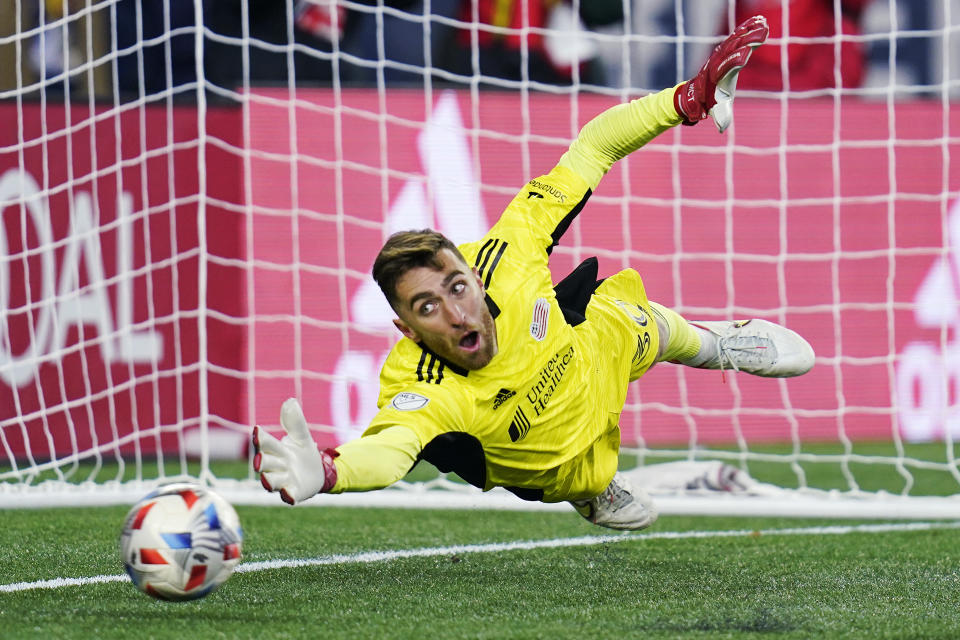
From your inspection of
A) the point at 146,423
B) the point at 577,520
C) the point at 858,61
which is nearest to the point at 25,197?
the point at 146,423

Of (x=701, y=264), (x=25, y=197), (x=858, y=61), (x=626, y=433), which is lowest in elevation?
(x=626, y=433)

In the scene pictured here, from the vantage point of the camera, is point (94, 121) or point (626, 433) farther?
point (626, 433)

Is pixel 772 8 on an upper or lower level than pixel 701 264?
upper

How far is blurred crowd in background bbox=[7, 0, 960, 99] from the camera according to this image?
9.44 metres

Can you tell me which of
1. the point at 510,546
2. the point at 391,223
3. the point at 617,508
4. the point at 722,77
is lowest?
the point at 510,546

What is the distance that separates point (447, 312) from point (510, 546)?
1.85 m

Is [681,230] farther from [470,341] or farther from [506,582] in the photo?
[470,341]

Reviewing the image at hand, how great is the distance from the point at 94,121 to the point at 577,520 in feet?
12.9

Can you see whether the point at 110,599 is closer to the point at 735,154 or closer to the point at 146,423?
the point at 146,423

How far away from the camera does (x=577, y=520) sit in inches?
267

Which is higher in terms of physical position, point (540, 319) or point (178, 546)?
point (540, 319)

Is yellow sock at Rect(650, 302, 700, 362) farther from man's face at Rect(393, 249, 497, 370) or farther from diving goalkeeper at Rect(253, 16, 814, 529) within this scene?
man's face at Rect(393, 249, 497, 370)

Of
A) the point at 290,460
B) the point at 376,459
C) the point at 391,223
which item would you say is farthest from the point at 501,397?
the point at 391,223

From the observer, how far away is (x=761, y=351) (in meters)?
5.66
